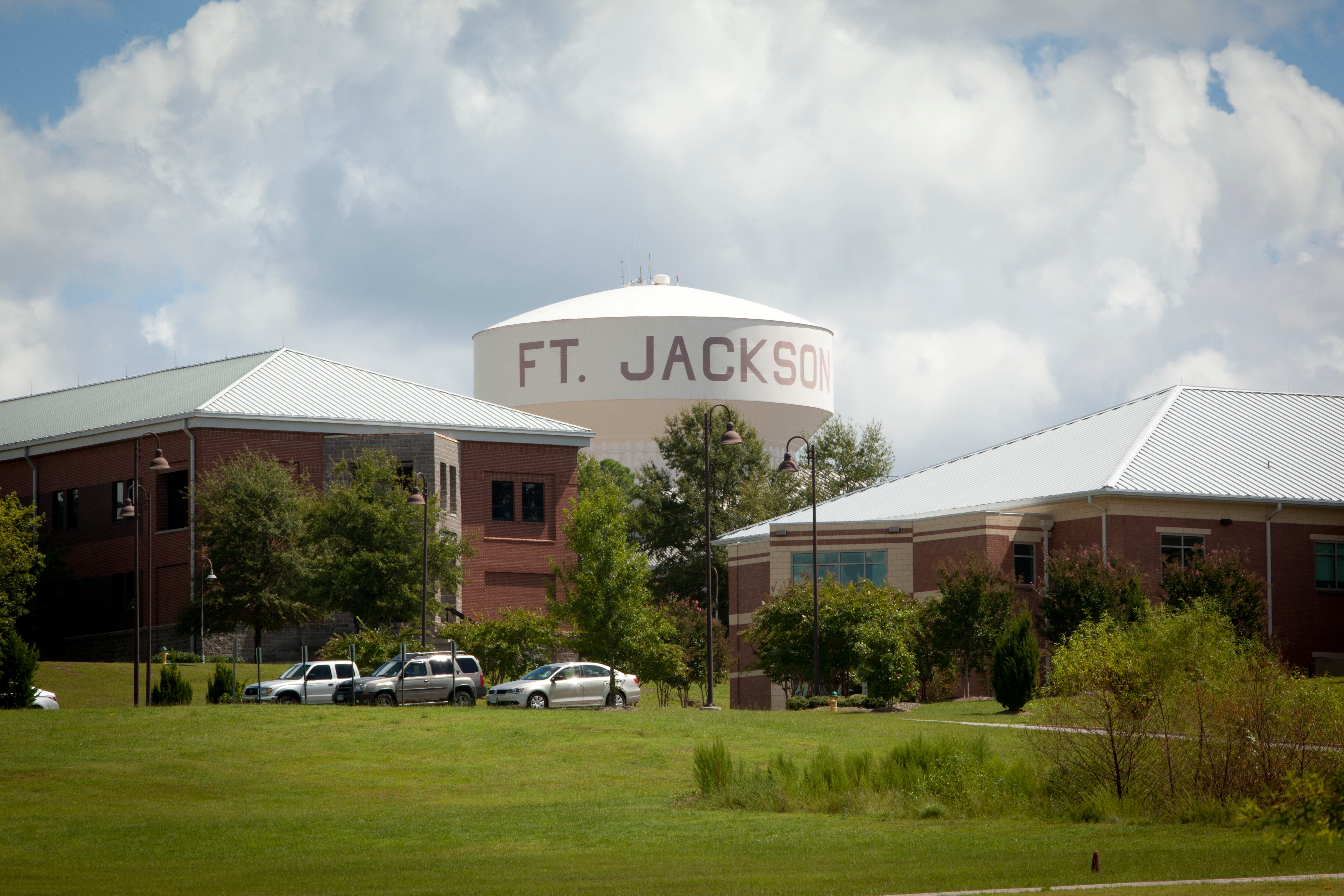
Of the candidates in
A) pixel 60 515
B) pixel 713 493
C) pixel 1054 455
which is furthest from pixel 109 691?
pixel 713 493

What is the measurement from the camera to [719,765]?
2692cm

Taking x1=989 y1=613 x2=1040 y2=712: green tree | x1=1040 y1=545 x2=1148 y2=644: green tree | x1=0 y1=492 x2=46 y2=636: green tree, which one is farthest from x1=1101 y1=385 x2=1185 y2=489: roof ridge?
x1=0 y1=492 x2=46 y2=636: green tree

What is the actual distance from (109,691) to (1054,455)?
3220 centimetres

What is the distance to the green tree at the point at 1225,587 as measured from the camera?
48.3m

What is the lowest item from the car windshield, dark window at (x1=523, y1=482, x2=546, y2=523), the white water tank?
the car windshield

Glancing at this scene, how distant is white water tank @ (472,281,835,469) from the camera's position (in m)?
82.8

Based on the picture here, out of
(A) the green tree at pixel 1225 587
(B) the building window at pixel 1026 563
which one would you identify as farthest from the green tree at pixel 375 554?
(A) the green tree at pixel 1225 587

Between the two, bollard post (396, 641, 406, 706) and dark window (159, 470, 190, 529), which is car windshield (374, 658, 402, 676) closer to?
bollard post (396, 641, 406, 706)

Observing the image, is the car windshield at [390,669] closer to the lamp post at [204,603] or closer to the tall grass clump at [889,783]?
the lamp post at [204,603]

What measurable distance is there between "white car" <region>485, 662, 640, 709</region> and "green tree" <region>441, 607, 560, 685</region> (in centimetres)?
529

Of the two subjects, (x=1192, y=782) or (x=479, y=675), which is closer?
(x=1192, y=782)

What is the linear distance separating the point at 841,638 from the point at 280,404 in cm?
2554

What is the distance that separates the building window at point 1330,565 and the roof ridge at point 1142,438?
6496 millimetres

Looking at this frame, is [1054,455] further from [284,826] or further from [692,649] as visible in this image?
[284,826]
